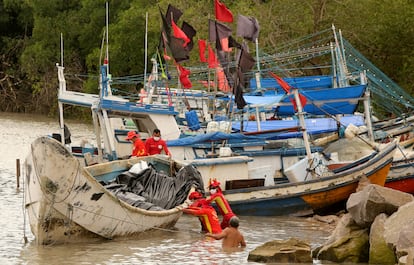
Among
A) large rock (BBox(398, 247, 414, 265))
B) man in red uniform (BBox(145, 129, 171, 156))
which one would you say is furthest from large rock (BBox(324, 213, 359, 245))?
man in red uniform (BBox(145, 129, 171, 156))

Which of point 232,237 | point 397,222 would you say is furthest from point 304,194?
point 397,222

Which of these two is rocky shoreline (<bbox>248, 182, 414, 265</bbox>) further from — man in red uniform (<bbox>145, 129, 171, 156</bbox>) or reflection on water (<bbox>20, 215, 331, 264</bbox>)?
man in red uniform (<bbox>145, 129, 171, 156</bbox>)

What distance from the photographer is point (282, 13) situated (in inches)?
1934

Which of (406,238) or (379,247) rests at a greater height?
(406,238)

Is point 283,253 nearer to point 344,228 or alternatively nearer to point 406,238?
point 344,228

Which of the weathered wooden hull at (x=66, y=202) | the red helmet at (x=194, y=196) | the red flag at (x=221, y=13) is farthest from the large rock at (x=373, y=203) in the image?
the red flag at (x=221, y=13)

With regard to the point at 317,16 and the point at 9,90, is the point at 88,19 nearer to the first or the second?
the point at 9,90

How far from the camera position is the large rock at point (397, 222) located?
17.1 m

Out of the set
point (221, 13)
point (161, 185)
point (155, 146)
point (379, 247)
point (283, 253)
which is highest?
point (221, 13)

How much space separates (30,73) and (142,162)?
50.1 m

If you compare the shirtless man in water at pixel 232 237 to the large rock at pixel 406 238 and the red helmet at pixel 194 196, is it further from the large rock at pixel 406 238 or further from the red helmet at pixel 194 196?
the large rock at pixel 406 238

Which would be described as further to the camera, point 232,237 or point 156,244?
Answer: point 156,244

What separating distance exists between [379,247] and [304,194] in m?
7.28

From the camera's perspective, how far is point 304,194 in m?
24.9
